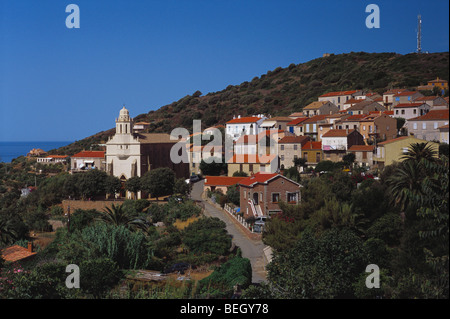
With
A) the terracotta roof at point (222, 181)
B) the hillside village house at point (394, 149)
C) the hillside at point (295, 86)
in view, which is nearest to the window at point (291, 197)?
the hillside village house at point (394, 149)

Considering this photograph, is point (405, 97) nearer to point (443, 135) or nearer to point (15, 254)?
point (443, 135)

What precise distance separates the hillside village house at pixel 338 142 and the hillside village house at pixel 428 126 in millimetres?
3936

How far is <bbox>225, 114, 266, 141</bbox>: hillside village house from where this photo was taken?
5341 cm

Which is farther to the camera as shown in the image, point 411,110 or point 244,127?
point 244,127

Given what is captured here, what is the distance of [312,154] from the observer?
3803 centimetres

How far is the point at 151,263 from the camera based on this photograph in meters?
18.5

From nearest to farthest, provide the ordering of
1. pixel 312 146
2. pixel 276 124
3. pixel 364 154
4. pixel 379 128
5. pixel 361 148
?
pixel 364 154 < pixel 361 148 < pixel 379 128 < pixel 312 146 < pixel 276 124

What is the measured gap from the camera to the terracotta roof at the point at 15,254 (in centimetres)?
2180

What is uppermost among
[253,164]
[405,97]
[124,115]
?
[405,97]

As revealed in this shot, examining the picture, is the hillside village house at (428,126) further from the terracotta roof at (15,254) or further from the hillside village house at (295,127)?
the terracotta roof at (15,254)

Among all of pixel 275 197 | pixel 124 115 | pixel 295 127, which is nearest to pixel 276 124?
pixel 295 127

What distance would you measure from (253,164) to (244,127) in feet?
49.8

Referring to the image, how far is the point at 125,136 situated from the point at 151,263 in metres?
25.3
